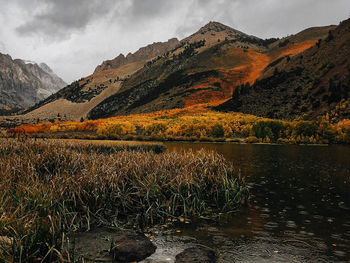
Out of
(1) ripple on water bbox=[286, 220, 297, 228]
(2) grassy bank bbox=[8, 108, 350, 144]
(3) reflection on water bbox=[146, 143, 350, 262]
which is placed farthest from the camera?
(2) grassy bank bbox=[8, 108, 350, 144]

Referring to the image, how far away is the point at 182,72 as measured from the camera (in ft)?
520

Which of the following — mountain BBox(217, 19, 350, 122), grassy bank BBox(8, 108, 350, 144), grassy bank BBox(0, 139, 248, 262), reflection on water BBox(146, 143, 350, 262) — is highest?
mountain BBox(217, 19, 350, 122)

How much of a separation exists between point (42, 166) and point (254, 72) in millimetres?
138441

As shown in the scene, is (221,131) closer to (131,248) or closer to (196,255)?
(196,255)

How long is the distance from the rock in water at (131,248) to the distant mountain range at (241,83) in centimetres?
6124

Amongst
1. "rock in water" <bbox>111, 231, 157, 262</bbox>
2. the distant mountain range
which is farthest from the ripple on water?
the distant mountain range

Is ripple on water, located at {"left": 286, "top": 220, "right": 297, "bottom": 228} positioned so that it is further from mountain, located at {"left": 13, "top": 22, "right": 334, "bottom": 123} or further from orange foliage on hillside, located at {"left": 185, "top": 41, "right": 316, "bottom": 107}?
mountain, located at {"left": 13, "top": 22, "right": 334, "bottom": 123}

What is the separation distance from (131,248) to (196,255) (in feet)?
5.32

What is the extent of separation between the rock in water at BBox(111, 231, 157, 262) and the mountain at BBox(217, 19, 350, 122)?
6027 centimetres

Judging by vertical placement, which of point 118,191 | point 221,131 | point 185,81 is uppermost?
point 185,81

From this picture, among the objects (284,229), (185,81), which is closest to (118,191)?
(284,229)

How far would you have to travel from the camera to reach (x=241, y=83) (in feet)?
420

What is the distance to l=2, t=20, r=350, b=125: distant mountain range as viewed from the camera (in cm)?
7369

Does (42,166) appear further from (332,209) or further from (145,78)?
(145,78)
